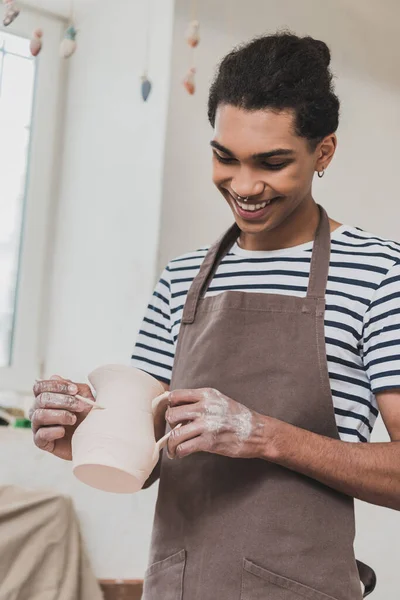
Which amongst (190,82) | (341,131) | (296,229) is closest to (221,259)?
(296,229)

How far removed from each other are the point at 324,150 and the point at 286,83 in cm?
13

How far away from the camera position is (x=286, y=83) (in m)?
1.10

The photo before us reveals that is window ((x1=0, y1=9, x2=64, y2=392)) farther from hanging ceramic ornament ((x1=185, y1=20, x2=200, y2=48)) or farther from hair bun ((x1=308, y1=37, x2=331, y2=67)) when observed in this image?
hair bun ((x1=308, y1=37, x2=331, y2=67))

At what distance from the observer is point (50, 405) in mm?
1077

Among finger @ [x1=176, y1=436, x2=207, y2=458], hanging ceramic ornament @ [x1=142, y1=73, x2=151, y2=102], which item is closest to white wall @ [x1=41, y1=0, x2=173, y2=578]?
hanging ceramic ornament @ [x1=142, y1=73, x2=151, y2=102]

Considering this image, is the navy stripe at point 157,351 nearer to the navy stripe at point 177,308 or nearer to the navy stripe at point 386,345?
the navy stripe at point 177,308

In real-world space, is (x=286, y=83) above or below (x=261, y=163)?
above

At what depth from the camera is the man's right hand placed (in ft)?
3.50

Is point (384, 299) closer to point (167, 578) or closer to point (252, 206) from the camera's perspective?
point (252, 206)

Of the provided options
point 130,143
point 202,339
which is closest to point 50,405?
point 202,339

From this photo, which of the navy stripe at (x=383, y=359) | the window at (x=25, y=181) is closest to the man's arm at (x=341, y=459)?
the navy stripe at (x=383, y=359)

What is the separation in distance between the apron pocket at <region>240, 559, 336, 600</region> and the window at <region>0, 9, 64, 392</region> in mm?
1472

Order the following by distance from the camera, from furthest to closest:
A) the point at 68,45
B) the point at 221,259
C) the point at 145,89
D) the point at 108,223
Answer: the point at 108,223, the point at 145,89, the point at 68,45, the point at 221,259

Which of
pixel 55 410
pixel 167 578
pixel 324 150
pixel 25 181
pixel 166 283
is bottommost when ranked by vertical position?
pixel 167 578
